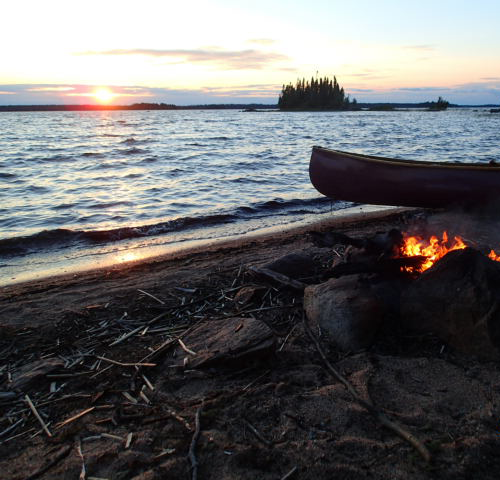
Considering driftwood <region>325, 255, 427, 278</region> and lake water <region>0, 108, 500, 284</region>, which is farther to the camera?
lake water <region>0, 108, 500, 284</region>

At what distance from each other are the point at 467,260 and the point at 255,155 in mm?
21851

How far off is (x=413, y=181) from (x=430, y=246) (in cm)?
163

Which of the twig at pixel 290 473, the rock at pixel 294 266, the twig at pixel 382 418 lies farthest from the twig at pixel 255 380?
the rock at pixel 294 266

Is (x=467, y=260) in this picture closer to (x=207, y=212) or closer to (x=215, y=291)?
(x=215, y=291)

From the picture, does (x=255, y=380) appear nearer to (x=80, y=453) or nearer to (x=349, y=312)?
(x=349, y=312)

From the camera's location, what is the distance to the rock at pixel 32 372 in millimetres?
3797

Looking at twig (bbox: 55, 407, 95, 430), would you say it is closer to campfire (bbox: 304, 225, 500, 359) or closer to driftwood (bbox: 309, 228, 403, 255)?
campfire (bbox: 304, 225, 500, 359)

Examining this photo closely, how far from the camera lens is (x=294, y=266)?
231 inches

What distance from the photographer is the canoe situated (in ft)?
20.0

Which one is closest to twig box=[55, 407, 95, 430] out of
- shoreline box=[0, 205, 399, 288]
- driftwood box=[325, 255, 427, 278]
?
driftwood box=[325, 255, 427, 278]

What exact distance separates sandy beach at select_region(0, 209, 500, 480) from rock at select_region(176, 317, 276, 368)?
0.13ft

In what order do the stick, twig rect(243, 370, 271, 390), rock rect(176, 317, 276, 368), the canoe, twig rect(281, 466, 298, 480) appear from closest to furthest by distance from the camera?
twig rect(281, 466, 298, 480), the stick, twig rect(243, 370, 271, 390), rock rect(176, 317, 276, 368), the canoe

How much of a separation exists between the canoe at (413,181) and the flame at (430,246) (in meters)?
1.46

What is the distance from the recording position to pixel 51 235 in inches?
394
